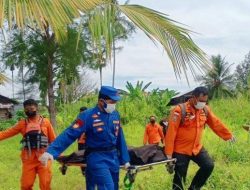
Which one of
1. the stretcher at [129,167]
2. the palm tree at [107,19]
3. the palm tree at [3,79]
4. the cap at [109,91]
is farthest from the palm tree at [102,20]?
the stretcher at [129,167]

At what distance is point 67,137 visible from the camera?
6.38 m

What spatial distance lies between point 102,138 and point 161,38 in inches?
82.6

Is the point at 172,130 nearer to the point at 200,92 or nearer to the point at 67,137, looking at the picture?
the point at 200,92

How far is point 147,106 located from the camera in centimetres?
3062

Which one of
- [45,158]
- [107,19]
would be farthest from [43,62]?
[107,19]

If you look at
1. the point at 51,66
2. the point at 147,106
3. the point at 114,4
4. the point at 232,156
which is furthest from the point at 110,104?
the point at 147,106

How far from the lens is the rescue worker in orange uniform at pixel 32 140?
800cm

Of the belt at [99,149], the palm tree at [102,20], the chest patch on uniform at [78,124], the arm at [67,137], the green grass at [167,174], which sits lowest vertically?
the green grass at [167,174]

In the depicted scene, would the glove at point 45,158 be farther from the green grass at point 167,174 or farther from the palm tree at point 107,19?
A: the green grass at point 167,174

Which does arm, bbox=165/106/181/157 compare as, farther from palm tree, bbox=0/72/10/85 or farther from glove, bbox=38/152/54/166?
palm tree, bbox=0/72/10/85

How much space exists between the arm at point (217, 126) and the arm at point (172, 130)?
0.63m

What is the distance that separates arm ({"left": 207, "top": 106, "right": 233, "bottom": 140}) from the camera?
790cm

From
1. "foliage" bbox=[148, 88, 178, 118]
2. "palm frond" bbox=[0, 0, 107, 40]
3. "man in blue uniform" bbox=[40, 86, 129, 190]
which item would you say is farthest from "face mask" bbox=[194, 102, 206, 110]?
"foliage" bbox=[148, 88, 178, 118]

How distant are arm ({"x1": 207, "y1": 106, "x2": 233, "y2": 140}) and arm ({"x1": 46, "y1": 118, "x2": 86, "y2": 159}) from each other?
218 cm
